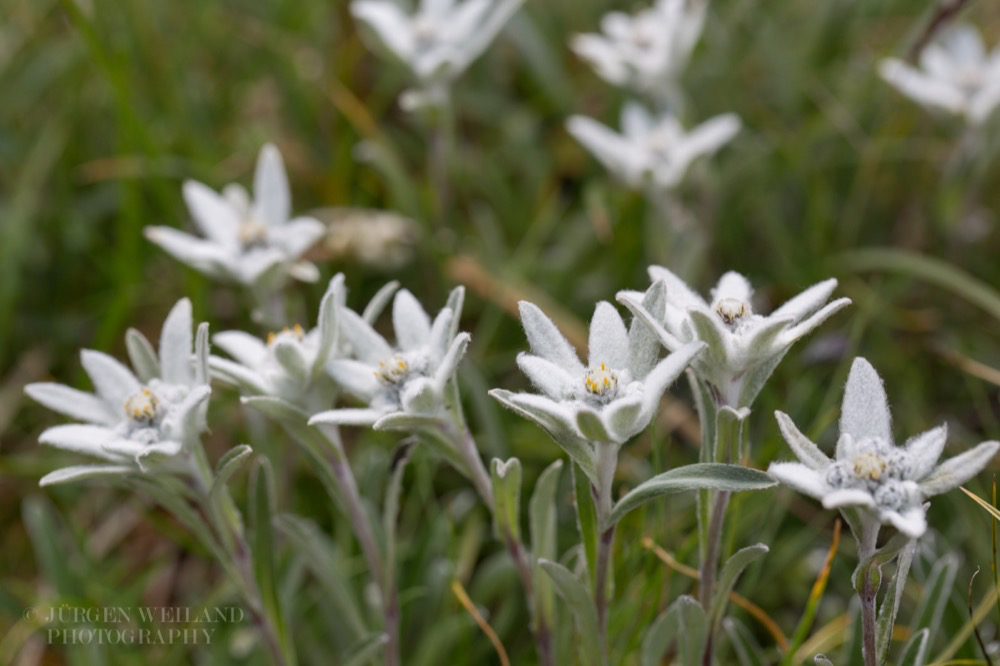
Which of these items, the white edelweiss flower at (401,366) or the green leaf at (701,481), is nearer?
the green leaf at (701,481)

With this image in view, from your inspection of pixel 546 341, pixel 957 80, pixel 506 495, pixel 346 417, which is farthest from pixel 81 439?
pixel 957 80

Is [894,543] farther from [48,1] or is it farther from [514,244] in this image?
[48,1]

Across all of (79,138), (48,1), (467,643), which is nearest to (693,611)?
(467,643)

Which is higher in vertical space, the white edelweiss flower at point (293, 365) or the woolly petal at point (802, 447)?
the white edelweiss flower at point (293, 365)

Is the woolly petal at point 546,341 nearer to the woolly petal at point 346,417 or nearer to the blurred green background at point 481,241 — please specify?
the woolly petal at point 346,417

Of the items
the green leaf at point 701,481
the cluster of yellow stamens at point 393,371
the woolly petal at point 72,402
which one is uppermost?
the woolly petal at point 72,402

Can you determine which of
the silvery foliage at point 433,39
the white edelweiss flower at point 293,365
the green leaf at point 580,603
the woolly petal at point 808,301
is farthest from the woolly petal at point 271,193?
the woolly petal at point 808,301
